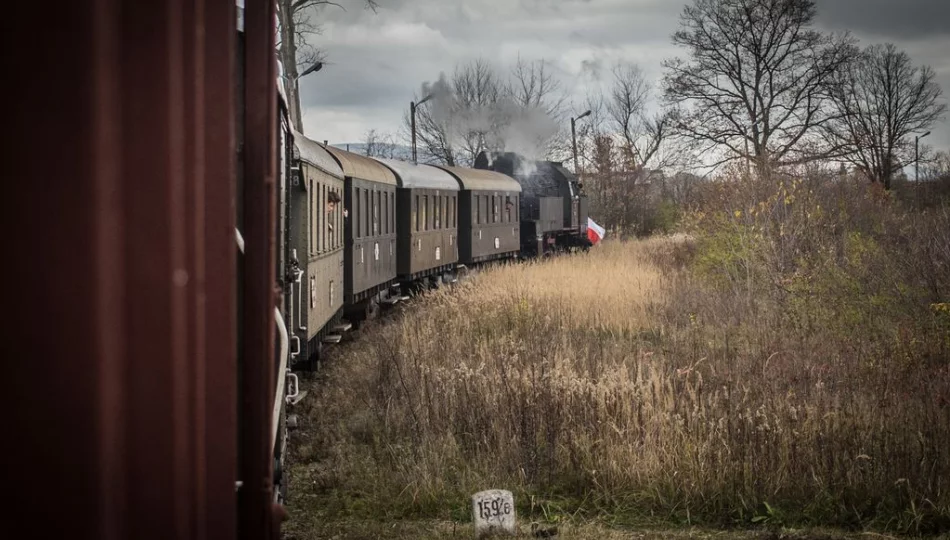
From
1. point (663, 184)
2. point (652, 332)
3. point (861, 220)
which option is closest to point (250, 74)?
point (652, 332)

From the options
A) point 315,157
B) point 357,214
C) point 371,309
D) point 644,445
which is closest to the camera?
point 644,445

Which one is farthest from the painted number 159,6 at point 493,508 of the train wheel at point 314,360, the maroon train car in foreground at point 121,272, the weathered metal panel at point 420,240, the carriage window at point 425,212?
the carriage window at point 425,212

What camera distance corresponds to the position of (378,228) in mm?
15117

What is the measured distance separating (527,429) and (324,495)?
1.46m

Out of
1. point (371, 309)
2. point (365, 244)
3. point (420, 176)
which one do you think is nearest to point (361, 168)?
point (365, 244)

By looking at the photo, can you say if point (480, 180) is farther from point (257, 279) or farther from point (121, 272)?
point (121, 272)

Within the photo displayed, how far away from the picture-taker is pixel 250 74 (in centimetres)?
229

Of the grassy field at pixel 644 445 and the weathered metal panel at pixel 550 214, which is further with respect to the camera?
the weathered metal panel at pixel 550 214

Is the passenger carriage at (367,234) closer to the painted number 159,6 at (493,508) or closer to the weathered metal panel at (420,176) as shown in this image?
the weathered metal panel at (420,176)

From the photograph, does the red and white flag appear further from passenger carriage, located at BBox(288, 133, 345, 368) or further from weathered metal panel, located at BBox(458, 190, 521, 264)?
passenger carriage, located at BBox(288, 133, 345, 368)

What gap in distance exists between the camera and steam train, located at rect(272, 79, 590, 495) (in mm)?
4797

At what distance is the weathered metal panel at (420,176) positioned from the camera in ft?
57.7

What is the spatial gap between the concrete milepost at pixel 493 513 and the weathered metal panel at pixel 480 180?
16.8 m

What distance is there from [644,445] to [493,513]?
4.58ft
